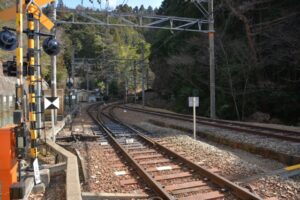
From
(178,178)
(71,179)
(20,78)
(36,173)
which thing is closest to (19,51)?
(20,78)

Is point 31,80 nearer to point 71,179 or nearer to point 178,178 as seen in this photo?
point 71,179

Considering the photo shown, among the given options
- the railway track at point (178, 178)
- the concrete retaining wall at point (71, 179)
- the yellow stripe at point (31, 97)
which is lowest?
the railway track at point (178, 178)

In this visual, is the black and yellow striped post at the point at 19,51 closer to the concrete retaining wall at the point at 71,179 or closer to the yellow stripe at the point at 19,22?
the yellow stripe at the point at 19,22

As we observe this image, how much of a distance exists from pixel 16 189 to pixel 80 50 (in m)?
91.9

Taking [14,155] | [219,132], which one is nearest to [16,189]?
[14,155]

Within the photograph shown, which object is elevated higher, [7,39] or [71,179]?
[7,39]

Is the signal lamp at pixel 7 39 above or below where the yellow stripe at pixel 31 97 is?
above

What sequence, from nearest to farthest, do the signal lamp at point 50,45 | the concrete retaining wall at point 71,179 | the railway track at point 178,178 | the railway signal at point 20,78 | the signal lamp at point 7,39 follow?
the railway signal at point 20,78 < the concrete retaining wall at point 71,179 < the railway track at point 178,178 < the signal lamp at point 7,39 < the signal lamp at point 50,45

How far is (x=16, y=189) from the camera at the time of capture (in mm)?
5742

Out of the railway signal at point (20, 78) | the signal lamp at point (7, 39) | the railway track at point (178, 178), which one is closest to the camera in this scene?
the railway signal at point (20, 78)

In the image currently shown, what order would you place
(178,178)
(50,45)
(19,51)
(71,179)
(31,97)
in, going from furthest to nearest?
(50,45) → (178,178) → (31,97) → (19,51) → (71,179)

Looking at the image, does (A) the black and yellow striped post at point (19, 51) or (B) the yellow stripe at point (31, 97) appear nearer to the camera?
(A) the black and yellow striped post at point (19, 51)

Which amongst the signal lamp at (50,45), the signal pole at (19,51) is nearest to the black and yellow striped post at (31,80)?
the signal pole at (19,51)

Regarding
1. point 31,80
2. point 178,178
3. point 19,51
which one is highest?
point 19,51
